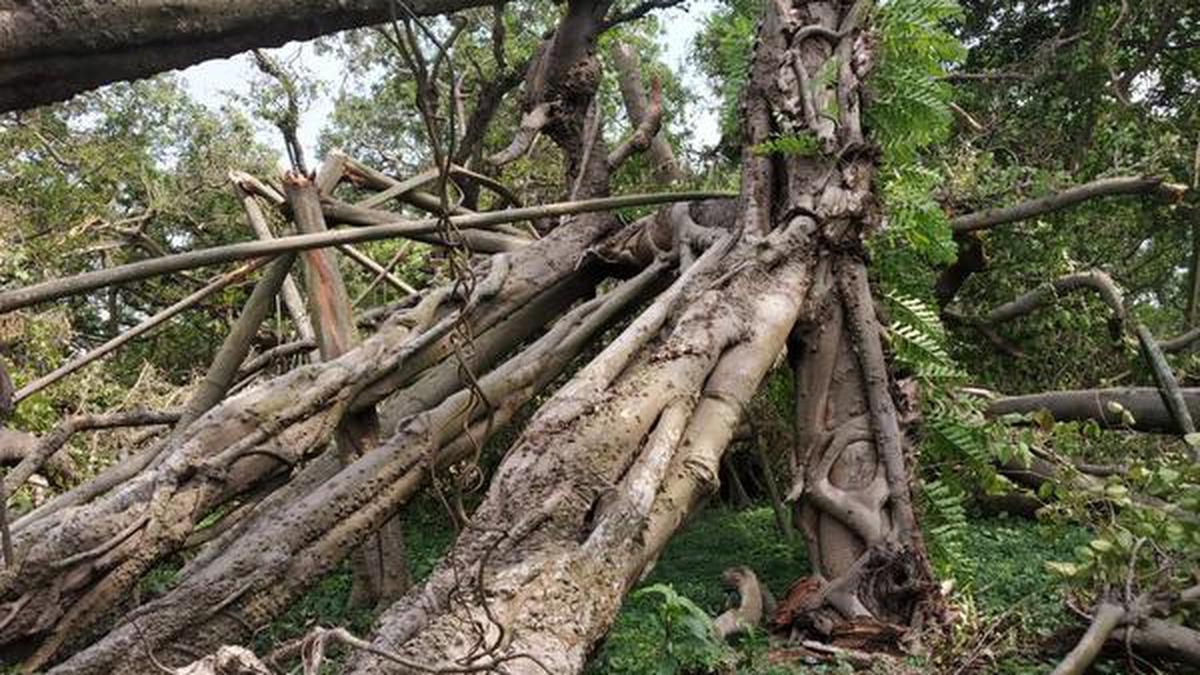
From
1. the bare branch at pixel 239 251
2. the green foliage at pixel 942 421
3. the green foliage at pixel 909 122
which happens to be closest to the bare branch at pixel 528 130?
the bare branch at pixel 239 251

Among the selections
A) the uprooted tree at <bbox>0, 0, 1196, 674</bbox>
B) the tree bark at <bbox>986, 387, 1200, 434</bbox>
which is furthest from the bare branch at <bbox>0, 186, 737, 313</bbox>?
the tree bark at <bbox>986, 387, 1200, 434</bbox>

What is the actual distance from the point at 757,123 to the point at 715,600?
2071 mm

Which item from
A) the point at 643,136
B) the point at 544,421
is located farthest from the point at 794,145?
the point at 643,136

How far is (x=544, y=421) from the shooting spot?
9.37ft

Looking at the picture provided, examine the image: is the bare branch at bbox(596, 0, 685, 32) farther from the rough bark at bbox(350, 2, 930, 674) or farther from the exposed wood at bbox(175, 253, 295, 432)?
the exposed wood at bbox(175, 253, 295, 432)

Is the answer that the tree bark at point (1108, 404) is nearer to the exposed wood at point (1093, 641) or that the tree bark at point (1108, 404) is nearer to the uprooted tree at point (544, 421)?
the uprooted tree at point (544, 421)

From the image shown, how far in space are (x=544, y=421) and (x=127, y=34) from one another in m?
1.75

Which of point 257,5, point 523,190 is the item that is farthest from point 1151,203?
point 257,5

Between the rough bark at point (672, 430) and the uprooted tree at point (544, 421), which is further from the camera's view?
the uprooted tree at point (544, 421)

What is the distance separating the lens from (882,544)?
3441mm

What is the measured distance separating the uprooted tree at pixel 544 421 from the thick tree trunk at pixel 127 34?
10 centimetres

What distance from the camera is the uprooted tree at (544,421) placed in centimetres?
241

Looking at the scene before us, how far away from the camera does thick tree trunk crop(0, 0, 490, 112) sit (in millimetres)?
1193

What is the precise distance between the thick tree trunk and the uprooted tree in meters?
0.10
